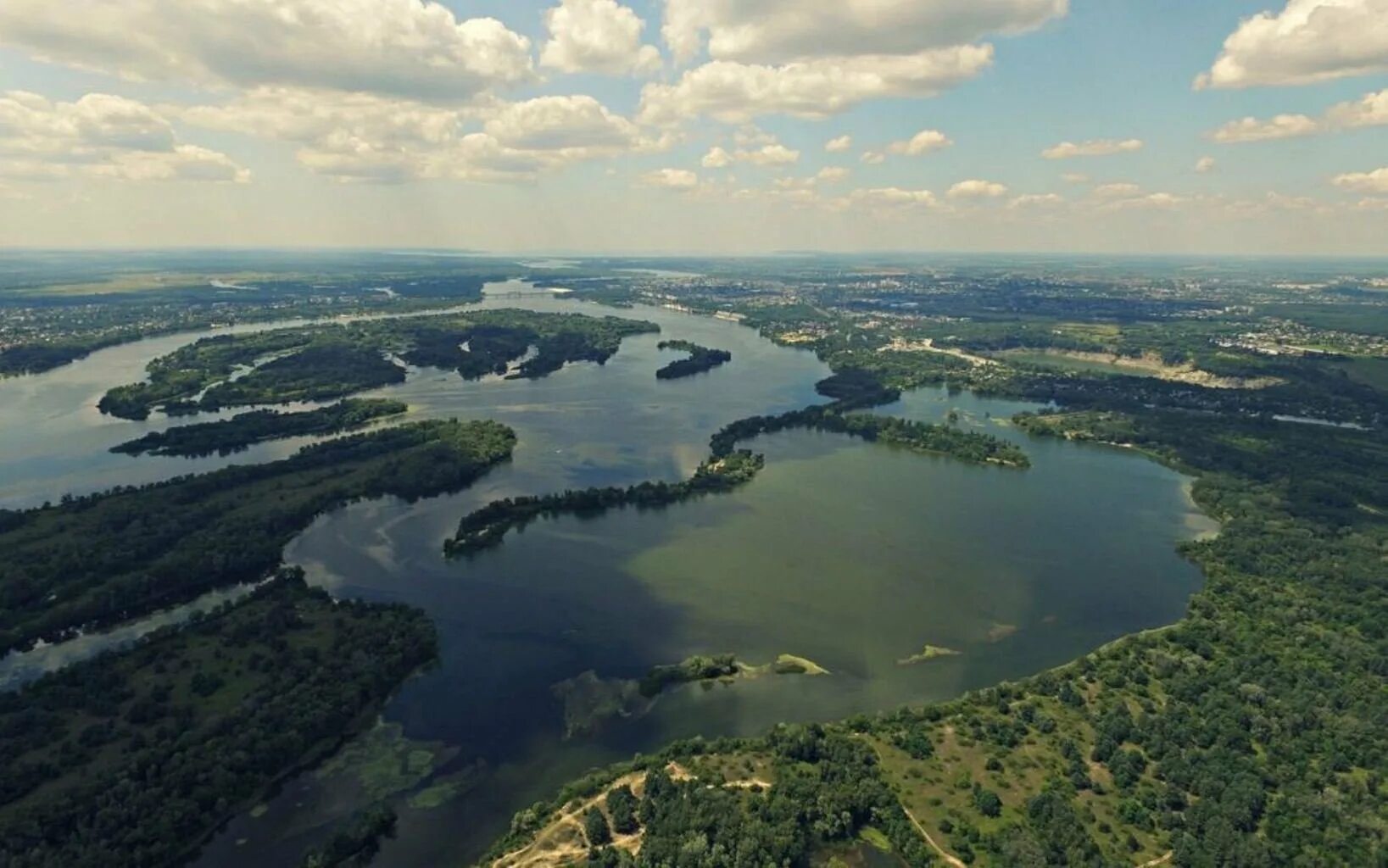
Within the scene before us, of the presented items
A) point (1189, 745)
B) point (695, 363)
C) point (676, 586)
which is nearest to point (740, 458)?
point (676, 586)

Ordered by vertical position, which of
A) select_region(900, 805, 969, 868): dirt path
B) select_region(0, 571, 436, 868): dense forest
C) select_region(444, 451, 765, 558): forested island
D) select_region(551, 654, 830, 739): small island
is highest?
select_region(444, 451, 765, 558): forested island

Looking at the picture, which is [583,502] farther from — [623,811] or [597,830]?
[597,830]

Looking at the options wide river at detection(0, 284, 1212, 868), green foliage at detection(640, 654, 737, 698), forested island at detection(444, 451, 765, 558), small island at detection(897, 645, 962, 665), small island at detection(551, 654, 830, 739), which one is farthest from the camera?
forested island at detection(444, 451, 765, 558)

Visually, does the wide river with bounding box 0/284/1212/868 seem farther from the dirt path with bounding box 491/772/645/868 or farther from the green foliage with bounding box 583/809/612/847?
the green foliage with bounding box 583/809/612/847

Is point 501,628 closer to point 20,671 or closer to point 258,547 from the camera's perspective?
point 258,547

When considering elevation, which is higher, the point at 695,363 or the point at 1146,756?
the point at 695,363

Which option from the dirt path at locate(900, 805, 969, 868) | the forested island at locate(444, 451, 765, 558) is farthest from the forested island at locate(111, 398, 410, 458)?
the dirt path at locate(900, 805, 969, 868)

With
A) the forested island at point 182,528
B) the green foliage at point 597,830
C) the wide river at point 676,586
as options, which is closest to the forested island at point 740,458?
the wide river at point 676,586
